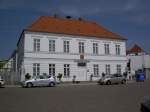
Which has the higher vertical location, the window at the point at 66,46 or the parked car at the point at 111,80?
the window at the point at 66,46

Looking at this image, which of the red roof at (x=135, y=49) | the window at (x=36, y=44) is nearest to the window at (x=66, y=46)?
the window at (x=36, y=44)

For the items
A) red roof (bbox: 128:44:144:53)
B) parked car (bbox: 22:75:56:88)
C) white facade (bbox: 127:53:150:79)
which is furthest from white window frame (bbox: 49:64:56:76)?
red roof (bbox: 128:44:144:53)

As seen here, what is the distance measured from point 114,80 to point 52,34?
14.3m

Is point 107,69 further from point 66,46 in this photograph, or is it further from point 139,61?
point 139,61

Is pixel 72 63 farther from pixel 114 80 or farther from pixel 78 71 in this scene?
pixel 114 80

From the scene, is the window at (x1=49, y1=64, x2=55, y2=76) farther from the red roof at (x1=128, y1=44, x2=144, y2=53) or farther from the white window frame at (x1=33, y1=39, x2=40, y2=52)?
the red roof at (x1=128, y1=44, x2=144, y2=53)

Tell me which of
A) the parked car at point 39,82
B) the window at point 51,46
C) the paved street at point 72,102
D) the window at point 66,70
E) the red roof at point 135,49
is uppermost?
the red roof at point 135,49

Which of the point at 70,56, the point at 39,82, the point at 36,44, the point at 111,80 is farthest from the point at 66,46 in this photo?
the point at 39,82

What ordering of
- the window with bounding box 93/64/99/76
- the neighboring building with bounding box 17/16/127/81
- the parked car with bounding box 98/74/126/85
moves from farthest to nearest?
1. the window with bounding box 93/64/99/76
2. the neighboring building with bounding box 17/16/127/81
3. the parked car with bounding box 98/74/126/85

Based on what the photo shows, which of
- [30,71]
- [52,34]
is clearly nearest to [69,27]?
[52,34]

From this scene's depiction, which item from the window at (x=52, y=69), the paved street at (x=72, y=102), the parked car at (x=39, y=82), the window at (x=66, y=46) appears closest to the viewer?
the paved street at (x=72, y=102)

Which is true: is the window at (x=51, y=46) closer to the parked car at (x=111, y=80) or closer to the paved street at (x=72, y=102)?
the parked car at (x=111, y=80)

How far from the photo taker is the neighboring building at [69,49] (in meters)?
41.0

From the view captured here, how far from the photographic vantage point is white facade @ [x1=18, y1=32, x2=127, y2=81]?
4069cm
